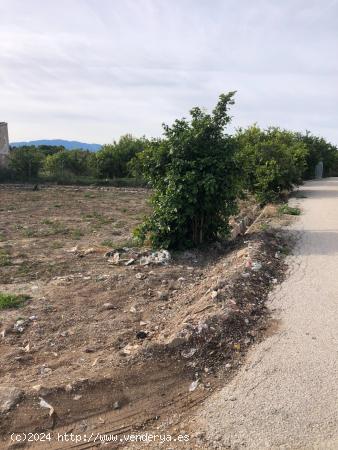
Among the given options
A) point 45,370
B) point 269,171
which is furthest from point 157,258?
point 269,171

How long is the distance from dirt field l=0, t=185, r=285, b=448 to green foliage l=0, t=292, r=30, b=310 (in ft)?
0.36

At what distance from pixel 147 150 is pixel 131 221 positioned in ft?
16.2

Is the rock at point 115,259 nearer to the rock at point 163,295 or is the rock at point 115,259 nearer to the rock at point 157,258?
the rock at point 157,258

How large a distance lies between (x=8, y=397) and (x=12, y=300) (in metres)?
2.39

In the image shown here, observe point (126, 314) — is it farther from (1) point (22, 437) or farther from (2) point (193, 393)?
(1) point (22, 437)

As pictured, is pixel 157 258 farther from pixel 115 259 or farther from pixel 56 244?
pixel 56 244

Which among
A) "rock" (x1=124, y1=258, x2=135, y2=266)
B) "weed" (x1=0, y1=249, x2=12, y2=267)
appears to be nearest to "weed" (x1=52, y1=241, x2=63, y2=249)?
"weed" (x1=0, y1=249, x2=12, y2=267)

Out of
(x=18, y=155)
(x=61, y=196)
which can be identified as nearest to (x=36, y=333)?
(x=61, y=196)

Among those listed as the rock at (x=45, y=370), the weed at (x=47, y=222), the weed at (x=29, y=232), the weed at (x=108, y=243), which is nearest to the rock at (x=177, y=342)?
the rock at (x=45, y=370)

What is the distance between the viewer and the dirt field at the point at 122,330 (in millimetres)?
3275

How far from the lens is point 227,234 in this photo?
8.55 metres

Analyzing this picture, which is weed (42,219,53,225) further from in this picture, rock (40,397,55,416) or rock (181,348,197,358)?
rock (40,397,55,416)

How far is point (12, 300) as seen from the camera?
5.58 metres

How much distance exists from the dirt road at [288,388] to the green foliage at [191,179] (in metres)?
2.78
